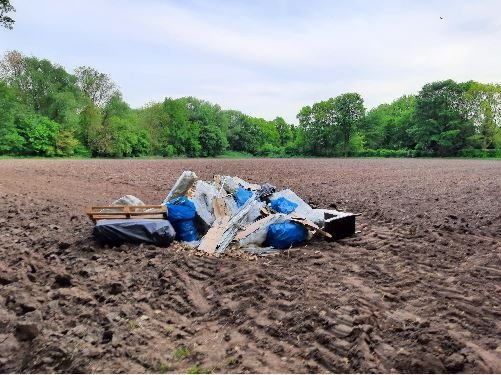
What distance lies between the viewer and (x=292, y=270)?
20.6ft

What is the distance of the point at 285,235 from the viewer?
25.0ft

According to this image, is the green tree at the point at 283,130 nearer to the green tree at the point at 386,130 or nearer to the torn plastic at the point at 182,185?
the green tree at the point at 386,130

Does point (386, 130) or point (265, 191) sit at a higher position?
point (386, 130)

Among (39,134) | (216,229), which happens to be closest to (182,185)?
(216,229)

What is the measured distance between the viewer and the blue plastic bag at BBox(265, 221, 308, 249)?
7.61 metres

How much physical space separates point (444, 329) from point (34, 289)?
488 centimetres

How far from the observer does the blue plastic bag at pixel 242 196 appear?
9.45 metres

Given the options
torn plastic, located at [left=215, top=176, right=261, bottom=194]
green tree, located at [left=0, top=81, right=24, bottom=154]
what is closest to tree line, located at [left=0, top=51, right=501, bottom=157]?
green tree, located at [left=0, top=81, right=24, bottom=154]

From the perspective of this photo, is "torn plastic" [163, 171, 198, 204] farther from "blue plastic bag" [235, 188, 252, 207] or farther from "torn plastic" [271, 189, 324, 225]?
"torn plastic" [271, 189, 324, 225]

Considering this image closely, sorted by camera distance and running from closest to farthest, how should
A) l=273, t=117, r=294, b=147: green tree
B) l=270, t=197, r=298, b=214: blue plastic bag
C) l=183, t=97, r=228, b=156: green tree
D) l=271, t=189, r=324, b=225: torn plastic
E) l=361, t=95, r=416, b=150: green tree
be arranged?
l=271, t=189, r=324, b=225: torn plastic → l=270, t=197, r=298, b=214: blue plastic bag → l=361, t=95, r=416, b=150: green tree → l=183, t=97, r=228, b=156: green tree → l=273, t=117, r=294, b=147: green tree

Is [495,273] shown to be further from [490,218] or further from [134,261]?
[134,261]

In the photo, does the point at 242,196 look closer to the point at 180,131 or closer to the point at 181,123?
the point at 180,131

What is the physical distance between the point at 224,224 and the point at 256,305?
10.8 ft

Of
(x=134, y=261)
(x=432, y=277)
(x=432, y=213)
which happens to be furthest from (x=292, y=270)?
(x=432, y=213)
